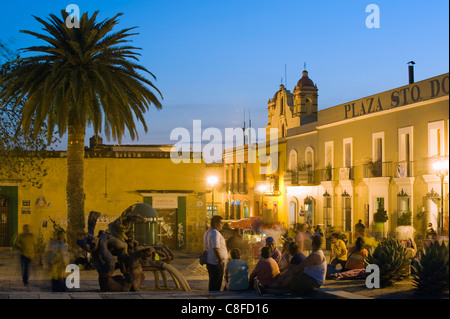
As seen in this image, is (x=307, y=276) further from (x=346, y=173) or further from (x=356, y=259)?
(x=346, y=173)

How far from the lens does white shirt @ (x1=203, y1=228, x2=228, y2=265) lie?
1248 cm

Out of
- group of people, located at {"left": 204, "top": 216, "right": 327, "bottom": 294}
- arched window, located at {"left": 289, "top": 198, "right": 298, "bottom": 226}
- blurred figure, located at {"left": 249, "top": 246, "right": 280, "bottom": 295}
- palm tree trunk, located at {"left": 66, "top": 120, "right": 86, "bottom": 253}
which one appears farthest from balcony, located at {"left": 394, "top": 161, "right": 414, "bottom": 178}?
blurred figure, located at {"left": 249, "top": 246, "right": 280, "bottom": 295}

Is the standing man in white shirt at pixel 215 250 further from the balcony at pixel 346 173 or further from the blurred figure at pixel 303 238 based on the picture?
the balcony at pixel 346 173

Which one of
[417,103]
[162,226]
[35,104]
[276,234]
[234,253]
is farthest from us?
[162,226]

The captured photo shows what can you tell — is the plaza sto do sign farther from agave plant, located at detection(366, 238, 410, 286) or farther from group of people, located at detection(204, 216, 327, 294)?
group of people, located at detection(204, 216, 327, 294)

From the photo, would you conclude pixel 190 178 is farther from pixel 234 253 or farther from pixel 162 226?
pixel 234 253

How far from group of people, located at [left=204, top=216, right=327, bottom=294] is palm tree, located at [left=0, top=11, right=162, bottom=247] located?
31.3 feet

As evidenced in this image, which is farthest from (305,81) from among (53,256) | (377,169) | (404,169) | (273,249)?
(53,256)

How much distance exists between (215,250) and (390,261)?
141 inches

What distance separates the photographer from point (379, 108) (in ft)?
107

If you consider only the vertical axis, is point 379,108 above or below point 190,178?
above
